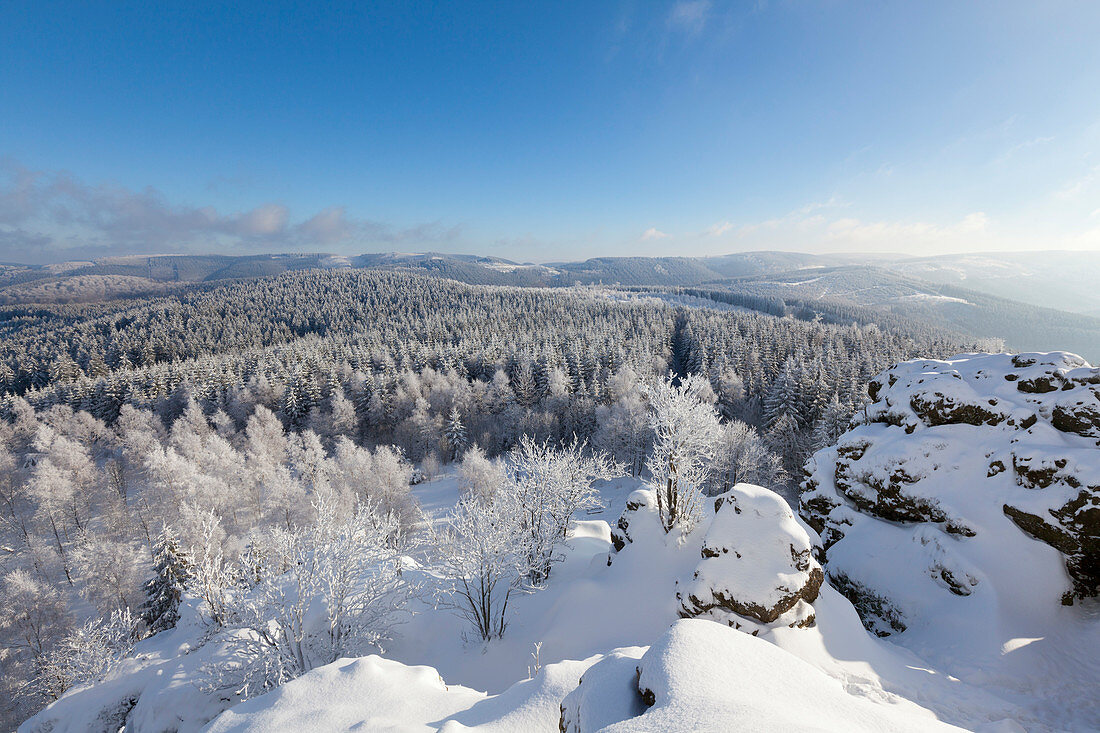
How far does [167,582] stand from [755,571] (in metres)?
32.0

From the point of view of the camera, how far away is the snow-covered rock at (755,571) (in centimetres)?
1299

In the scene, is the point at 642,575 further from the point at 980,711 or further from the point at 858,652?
the point at 980,711

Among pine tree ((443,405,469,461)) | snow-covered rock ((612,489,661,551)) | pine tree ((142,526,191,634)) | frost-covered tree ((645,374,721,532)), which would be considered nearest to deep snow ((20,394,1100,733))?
snow-covered rock ((612,489,661,551))

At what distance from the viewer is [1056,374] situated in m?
17.1

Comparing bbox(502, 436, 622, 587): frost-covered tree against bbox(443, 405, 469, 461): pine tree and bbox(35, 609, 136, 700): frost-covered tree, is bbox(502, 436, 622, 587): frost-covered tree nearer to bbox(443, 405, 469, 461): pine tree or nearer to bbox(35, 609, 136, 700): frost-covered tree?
bbox(35, 609, 136, 700): frost-covered tree

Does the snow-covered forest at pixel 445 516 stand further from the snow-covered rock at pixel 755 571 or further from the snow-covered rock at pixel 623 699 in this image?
the snow-covered rock at pixel 623 699

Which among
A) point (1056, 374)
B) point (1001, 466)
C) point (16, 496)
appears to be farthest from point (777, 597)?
point (16, 496)

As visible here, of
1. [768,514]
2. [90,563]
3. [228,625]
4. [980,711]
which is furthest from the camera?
[90,563]

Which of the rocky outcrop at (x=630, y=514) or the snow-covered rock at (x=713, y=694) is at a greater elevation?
the snow-covered rock at (x=713, y=694)

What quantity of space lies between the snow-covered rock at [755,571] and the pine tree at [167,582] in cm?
2833

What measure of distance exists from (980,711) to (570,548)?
1709 cm

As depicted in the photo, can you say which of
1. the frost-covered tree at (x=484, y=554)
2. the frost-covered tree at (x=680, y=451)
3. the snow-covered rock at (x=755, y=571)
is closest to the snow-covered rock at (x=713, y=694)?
the snow-covered rock at (x=755, y=571)

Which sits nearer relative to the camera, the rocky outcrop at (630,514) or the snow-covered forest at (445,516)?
the snow-covered forest at (445,516)

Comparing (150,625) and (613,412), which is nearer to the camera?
(150,625)
